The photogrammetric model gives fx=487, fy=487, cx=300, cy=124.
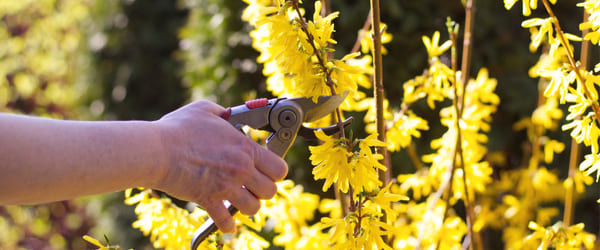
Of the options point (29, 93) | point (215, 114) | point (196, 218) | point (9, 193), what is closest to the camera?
point (9, 193)

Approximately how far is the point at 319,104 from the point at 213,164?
271mm

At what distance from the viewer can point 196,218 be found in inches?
47.5

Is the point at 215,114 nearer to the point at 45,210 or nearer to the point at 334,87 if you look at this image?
the point at 334,87

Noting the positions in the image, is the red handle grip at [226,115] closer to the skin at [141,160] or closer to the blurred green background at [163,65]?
the skin at [141,160]

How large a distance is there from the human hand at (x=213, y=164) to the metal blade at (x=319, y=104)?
0.49ft

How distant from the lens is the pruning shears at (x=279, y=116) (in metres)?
0.97

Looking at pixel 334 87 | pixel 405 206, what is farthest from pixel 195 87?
pixel 334 87

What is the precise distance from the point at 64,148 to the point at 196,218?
21.3 inches

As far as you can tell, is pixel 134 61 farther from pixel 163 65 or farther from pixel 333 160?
pixel 333 160

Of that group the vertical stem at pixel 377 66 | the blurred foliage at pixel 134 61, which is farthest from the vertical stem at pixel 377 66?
the blurred foliage at pixel 134 61

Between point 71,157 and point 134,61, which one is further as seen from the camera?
point 134,61

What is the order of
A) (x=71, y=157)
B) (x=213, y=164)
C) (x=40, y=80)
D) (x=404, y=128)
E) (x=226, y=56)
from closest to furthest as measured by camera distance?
(x=71, y=157)
(x=213, y=164)
(x=404, y=128)
(x=226, y=56)
(x=40, y=80)

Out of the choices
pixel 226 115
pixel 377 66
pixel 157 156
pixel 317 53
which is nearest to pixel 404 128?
pixel 377 66

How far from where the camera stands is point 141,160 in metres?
0.76
